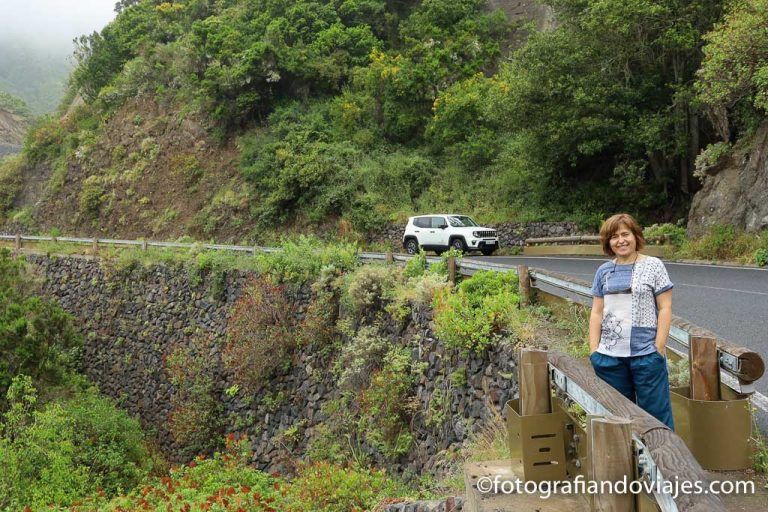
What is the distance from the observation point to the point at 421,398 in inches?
351

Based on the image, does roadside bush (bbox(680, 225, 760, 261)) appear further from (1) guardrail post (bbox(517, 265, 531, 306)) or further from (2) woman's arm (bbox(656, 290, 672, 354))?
(2) woman's arm (bbox(656, 290, 672, 354))

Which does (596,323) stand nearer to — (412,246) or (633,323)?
(633,323)

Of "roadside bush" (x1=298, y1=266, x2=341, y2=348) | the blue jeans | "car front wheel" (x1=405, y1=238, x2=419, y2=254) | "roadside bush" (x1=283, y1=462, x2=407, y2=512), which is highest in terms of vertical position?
"car front wheel" (x1=405, y1=238, x2=419, y2=254)

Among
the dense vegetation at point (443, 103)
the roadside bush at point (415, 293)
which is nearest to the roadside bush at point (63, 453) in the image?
the roadside bush at point (415, 293)

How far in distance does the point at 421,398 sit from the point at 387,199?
690 inches

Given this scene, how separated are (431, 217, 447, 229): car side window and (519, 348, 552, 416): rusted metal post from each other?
17.6 metres

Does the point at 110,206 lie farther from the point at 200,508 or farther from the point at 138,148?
the point at 200,508

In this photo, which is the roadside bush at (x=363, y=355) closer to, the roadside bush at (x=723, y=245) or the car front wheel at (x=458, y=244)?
the car front wheel at (x=458, y=244)

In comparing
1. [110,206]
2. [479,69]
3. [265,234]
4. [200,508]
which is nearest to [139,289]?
[265,234]

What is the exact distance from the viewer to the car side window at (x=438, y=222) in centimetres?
2097

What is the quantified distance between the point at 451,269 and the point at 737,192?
1150cm

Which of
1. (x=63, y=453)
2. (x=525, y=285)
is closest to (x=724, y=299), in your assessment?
(x=525, y=285)

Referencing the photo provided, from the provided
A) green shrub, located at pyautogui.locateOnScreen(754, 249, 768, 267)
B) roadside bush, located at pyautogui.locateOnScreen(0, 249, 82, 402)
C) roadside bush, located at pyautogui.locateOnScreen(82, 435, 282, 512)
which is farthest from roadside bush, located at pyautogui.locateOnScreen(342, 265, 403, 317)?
green shrub, located at pyautogui.locateOnScreen(754, 249, 768, 267)

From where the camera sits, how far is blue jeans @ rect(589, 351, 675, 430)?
3.80m
